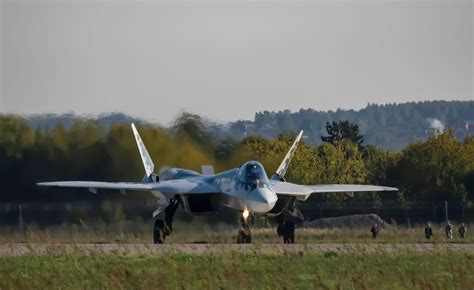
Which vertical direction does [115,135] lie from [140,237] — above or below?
above

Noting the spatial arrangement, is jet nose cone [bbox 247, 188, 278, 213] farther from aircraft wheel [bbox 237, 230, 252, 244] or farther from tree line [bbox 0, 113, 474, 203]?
tree line [bbox 0, 113, 474, 203]

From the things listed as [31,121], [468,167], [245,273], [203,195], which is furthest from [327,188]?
[468,167]

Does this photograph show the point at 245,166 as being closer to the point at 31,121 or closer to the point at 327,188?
the point at 327,188

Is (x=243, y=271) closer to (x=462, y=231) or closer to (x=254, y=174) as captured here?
(x=254, y=174)

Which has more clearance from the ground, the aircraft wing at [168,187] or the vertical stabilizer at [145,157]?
the vertical stabilizer at [145,157]

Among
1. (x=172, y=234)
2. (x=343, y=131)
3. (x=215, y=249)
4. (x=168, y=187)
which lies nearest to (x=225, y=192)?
(x=168, y=187)

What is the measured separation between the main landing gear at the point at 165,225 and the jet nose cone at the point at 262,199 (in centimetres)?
339

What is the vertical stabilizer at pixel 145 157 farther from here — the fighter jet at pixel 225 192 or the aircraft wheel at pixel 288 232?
the aircraft wheel at pixel 288 232

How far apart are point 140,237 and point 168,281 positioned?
21345 millimetres

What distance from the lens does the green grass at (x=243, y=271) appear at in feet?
80.6

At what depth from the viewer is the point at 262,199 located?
41.0 m

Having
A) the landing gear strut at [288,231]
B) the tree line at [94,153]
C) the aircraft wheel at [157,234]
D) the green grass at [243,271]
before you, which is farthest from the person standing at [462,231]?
the green grass at [243,271]

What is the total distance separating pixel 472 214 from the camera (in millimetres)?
57656

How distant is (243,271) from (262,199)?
1342 centimetres
